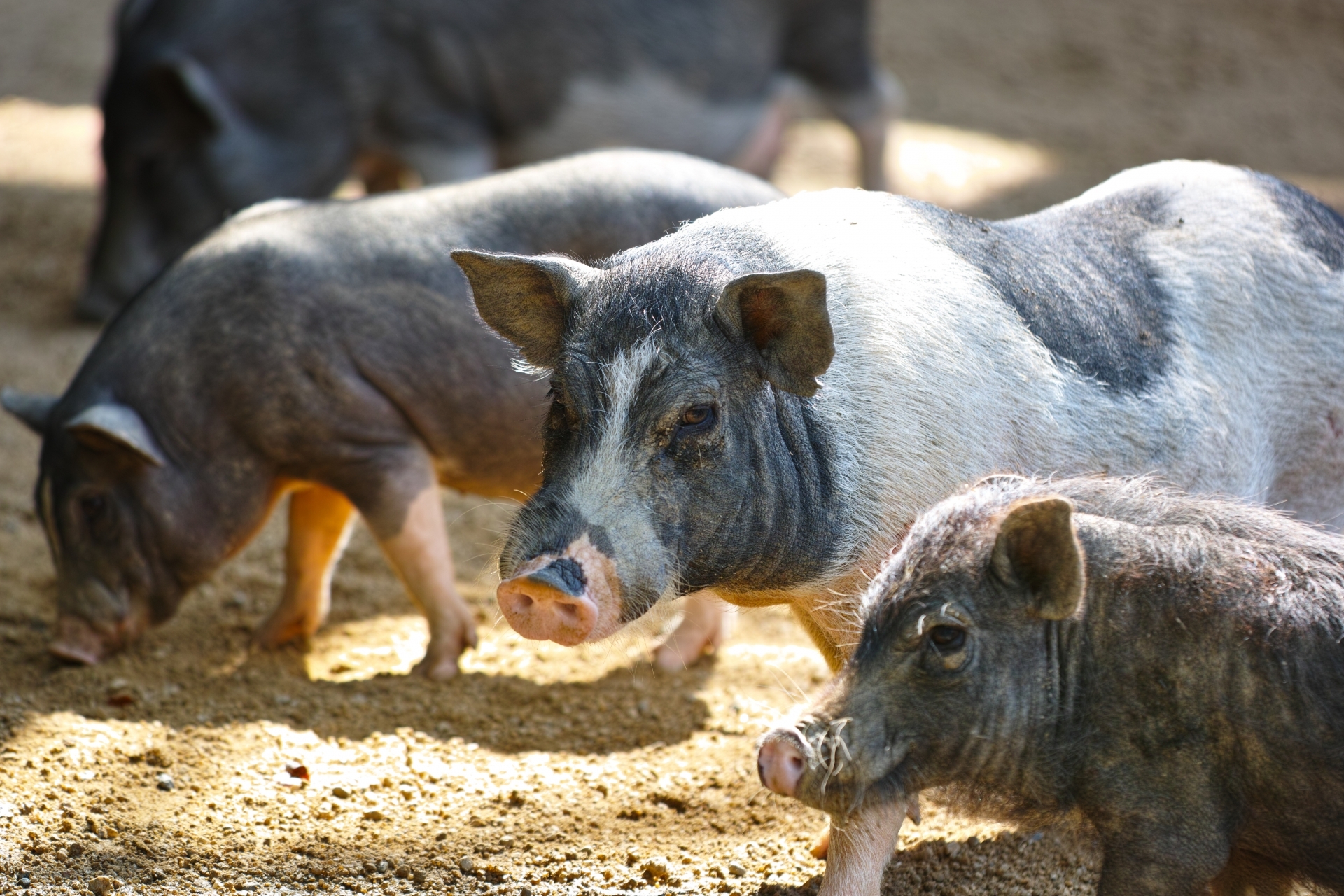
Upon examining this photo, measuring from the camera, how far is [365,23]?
23.5 ft

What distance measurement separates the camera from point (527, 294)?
123 inches

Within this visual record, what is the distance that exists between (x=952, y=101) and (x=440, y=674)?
775 centimetres

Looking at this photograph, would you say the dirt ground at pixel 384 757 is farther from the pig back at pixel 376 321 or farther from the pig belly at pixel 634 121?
the pig belly at pixel 634 121

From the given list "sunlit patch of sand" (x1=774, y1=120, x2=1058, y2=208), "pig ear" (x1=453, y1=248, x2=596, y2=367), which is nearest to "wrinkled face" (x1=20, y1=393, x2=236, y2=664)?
"pig ear" (x1=453, y1=248, x2=596, y2=367)

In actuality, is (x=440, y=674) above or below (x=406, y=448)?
below

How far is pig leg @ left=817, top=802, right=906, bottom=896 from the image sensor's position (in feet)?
9.47

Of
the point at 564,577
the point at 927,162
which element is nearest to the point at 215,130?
the point at 927,162

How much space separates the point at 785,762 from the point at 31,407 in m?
3.34

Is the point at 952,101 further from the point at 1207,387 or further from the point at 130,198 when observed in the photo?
the point at 1207,387

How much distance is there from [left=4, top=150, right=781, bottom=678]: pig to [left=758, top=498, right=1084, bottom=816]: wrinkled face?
2.24 meters

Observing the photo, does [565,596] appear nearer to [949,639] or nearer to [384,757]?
[949,639]

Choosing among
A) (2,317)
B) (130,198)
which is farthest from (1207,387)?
(2,317)

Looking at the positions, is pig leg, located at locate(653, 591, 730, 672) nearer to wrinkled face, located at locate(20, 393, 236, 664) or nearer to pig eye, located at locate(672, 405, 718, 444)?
wrinkled face, located at locate(20, 393, 236, 664)

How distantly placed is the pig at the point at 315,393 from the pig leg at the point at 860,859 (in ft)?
6.20
